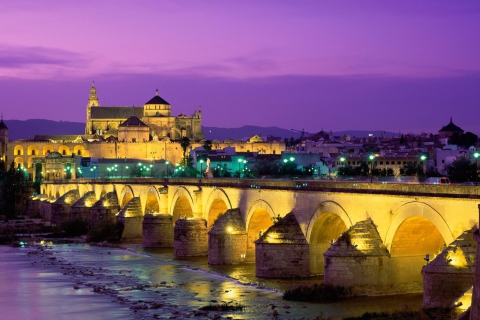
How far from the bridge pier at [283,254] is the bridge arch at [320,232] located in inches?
8.5

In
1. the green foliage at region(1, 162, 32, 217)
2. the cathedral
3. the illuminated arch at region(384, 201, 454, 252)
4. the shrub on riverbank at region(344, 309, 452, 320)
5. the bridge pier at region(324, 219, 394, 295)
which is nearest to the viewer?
the shrub on riverbank at region(344, 309, 452, 320)

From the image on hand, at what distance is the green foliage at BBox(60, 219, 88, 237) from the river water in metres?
16.0

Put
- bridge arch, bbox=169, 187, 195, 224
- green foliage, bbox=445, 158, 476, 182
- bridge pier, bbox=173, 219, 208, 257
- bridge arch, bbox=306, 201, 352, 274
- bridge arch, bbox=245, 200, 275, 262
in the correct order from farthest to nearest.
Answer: bridge arch, bbox=169, 187, 195, 224
green foliage, bbox=445, 158, 476, 182
bridge pier, bbox=173, 219, 208, 257
bridge arch, bbox=245, 200, 275, 262
bridge arch, bbox=306, 201, 352, 274

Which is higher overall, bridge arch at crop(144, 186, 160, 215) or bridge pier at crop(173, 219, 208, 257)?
bridge arch at crop(144, 186, 160, 215)

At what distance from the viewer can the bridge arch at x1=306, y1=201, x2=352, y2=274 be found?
3073cm

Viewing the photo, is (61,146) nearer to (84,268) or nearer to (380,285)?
(84,268)

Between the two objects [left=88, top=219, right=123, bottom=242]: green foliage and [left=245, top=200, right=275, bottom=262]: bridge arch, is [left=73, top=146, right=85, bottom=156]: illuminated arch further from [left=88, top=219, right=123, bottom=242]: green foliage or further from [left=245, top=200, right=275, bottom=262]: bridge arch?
[left=245, top=200, right=275, bottom=262]: bridge arch

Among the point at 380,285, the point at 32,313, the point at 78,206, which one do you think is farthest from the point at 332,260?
the point at 78,206

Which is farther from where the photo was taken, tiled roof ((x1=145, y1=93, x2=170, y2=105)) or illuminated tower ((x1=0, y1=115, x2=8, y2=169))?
tiled roof ((x1=145, y1=93, x2=170, y2=105))

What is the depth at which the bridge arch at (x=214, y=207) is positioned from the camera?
140 feet

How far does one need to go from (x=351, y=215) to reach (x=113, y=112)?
481 ft

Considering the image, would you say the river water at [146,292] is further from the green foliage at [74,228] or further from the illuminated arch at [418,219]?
the green foliage at [74,228]

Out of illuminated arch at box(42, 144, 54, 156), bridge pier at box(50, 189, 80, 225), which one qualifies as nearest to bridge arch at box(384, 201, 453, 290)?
bridge pier at box(50, 189, 80, 225)

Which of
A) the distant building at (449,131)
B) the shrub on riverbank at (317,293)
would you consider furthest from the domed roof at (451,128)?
the shrub on riverbank at (317,293)
